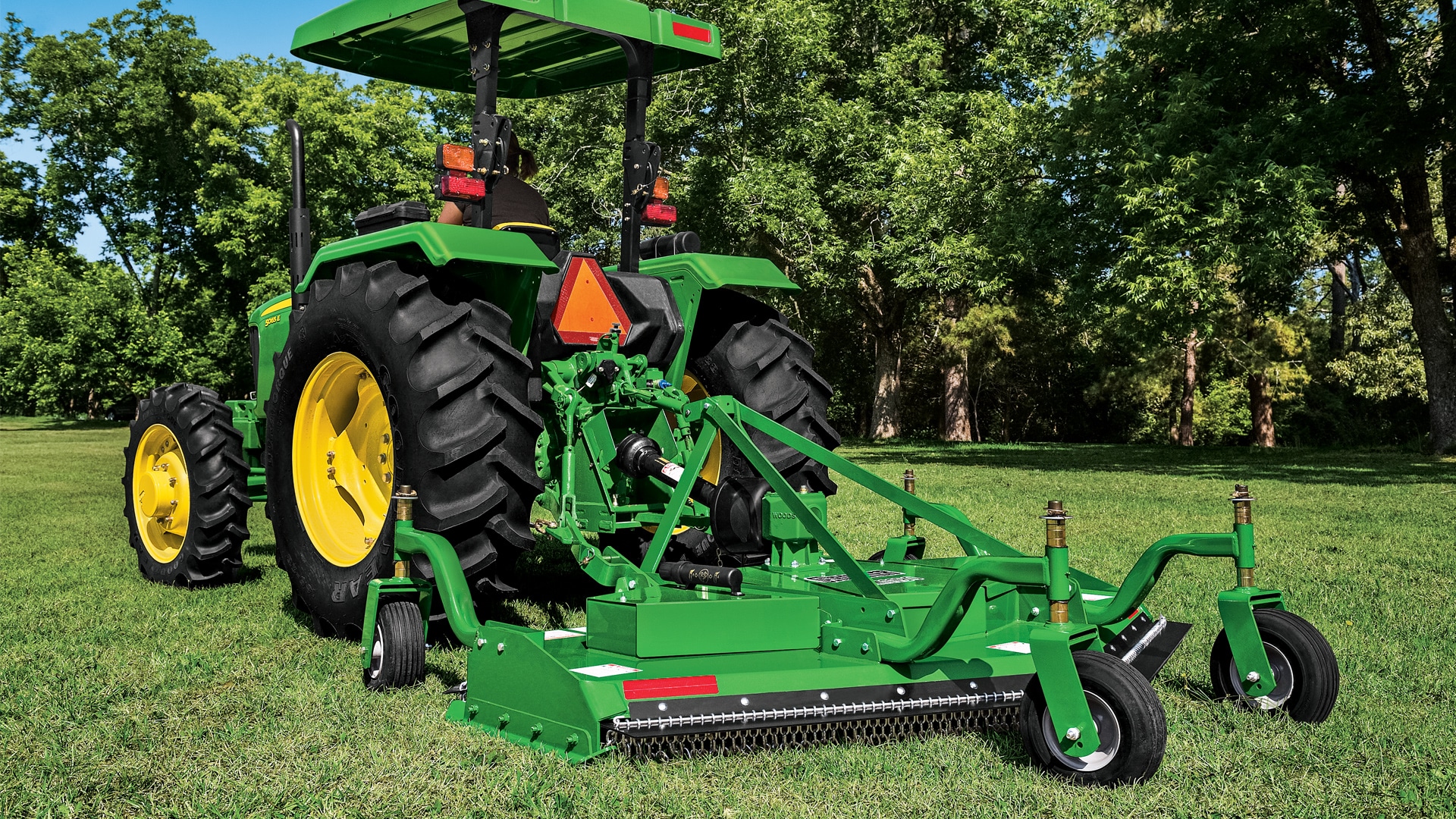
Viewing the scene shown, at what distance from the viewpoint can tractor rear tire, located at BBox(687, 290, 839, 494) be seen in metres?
5.62

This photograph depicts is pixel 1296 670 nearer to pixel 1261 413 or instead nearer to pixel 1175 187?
pixel 1175 187

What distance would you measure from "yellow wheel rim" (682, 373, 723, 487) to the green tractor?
16 millimetres

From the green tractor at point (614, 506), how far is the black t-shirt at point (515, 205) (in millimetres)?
136

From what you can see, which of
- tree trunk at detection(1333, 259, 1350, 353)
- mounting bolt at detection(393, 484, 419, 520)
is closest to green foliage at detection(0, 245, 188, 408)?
tree trunk at detection(1333, 259, 1350, 353)

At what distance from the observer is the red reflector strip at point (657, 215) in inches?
235

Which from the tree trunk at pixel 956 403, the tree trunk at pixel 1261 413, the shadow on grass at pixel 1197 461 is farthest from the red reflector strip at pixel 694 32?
the tree trunk at pixel 1261 413

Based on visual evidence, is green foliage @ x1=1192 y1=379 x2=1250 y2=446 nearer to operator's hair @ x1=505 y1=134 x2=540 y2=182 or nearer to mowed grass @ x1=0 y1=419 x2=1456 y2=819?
mowed grass @ x1=0 y1=419 x2=1456 y2=819

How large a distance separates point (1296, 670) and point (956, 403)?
27.5 metres

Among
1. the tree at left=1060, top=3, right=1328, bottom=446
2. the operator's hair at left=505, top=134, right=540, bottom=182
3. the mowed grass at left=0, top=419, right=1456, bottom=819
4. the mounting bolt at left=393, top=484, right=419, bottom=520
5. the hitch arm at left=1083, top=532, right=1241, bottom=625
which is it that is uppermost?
the tree at left=1060, top=3, right=1328, bottom=446

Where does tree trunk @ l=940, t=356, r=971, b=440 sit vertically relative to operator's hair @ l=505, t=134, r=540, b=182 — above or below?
below

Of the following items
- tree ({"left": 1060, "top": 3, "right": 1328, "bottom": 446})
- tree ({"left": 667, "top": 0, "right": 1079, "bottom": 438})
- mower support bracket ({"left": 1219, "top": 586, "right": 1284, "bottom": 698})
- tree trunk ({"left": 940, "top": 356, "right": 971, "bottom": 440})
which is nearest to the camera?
mower support bracket ({"left": 1219, "top": 586, "right": 1284, "bottom": 698})

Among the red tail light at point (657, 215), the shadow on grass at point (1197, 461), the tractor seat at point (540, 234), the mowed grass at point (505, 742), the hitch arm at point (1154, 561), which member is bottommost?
the mowed grass at point (505, 742)

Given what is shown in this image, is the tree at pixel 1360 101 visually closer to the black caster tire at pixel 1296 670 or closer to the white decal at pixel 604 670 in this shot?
the black caster tire at pixel 1296 670

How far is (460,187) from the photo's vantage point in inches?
196
